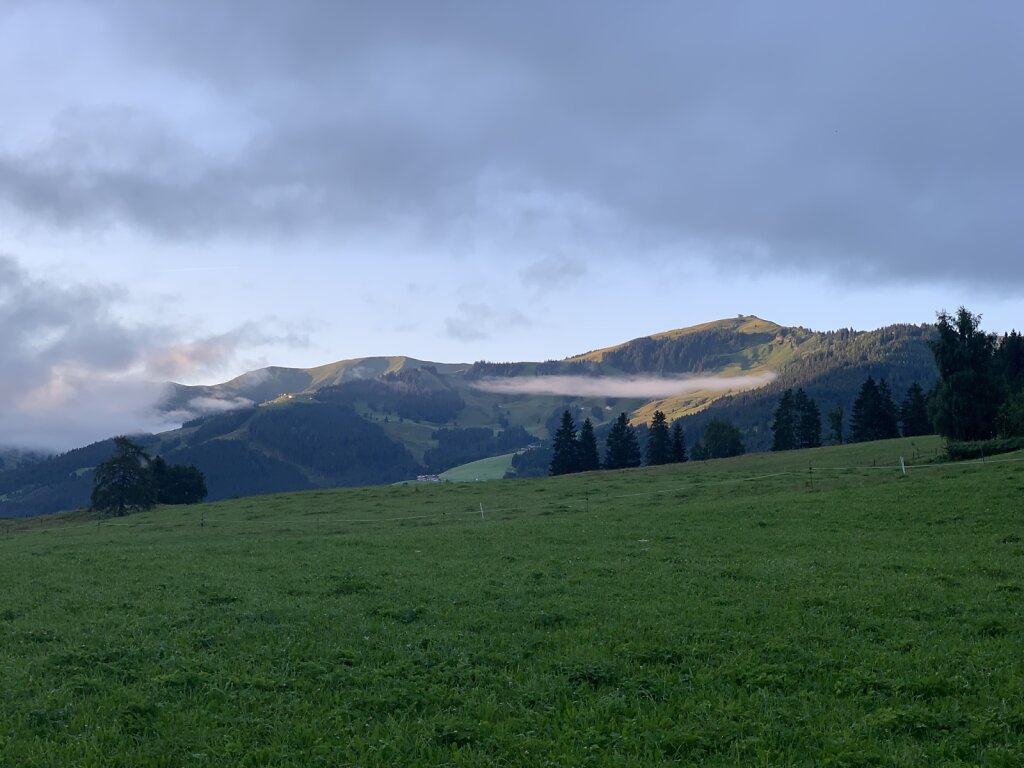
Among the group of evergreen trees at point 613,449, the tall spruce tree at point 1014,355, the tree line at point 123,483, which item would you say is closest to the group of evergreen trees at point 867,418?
the tall spruce tree at point 1014,355

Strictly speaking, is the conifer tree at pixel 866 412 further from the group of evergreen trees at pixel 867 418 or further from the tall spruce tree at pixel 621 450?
the tall spruce tree at pixel 621 450

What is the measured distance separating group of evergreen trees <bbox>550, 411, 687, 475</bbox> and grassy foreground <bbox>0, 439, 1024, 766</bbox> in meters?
99.4

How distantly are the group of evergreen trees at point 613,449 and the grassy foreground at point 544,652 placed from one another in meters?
99.4

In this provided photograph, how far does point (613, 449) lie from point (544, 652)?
394 feet

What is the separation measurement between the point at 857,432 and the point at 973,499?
10944 centimetres

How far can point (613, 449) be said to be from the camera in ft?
438

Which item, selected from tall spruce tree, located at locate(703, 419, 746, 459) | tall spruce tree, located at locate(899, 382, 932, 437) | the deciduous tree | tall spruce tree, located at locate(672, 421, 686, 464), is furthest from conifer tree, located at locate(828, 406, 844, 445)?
the deciduous tree

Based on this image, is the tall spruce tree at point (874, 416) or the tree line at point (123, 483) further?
the tall spruce tree at point (874, 416)

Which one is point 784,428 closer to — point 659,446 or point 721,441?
point 721,441

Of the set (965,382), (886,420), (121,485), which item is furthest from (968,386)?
(121,485)

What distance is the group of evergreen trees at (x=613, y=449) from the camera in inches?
5167

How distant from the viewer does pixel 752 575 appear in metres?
22.2

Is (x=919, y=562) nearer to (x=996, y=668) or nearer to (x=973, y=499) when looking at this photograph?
(x=996, y=668)

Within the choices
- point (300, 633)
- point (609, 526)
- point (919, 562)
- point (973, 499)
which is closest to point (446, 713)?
point (300, 633)
